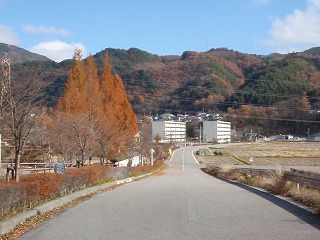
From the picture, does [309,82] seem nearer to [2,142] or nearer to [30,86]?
[2,142]

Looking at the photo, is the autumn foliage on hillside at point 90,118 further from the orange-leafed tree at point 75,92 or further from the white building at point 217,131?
the white building at point 217,131

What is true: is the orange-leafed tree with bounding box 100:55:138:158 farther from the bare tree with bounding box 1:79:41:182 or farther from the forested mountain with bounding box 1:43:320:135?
the forested mountain with bounding box 1:43:320:135

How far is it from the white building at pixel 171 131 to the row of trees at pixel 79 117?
82.7m

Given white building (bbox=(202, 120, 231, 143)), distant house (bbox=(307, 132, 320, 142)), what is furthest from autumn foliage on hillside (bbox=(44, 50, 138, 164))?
white building (bbox=(202, 120, 231, 143))

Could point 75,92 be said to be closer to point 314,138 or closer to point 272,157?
point 272,157

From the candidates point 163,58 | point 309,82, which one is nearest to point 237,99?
point 309,82

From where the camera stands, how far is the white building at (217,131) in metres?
145

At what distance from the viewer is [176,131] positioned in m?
148

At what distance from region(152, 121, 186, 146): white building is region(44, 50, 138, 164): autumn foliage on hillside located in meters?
82.5

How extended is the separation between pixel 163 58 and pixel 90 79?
147m

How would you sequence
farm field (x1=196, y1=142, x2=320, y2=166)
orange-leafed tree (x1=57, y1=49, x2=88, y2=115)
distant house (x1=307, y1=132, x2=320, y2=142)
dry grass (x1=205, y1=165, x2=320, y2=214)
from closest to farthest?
dry grass (x1=205, y1=165, x2=320, y2=214) < orange-leafed tree (x1=57, y1=49, x2=88, y2=115) < farm field (x1=196, y1=142, x2=320, y2=166) < distant house (x1=307, y1=132, x2=320, y2=142)

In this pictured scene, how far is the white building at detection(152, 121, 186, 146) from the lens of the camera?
13238 centimetres

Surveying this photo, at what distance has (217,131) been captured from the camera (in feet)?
484

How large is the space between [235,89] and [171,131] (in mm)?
24334
